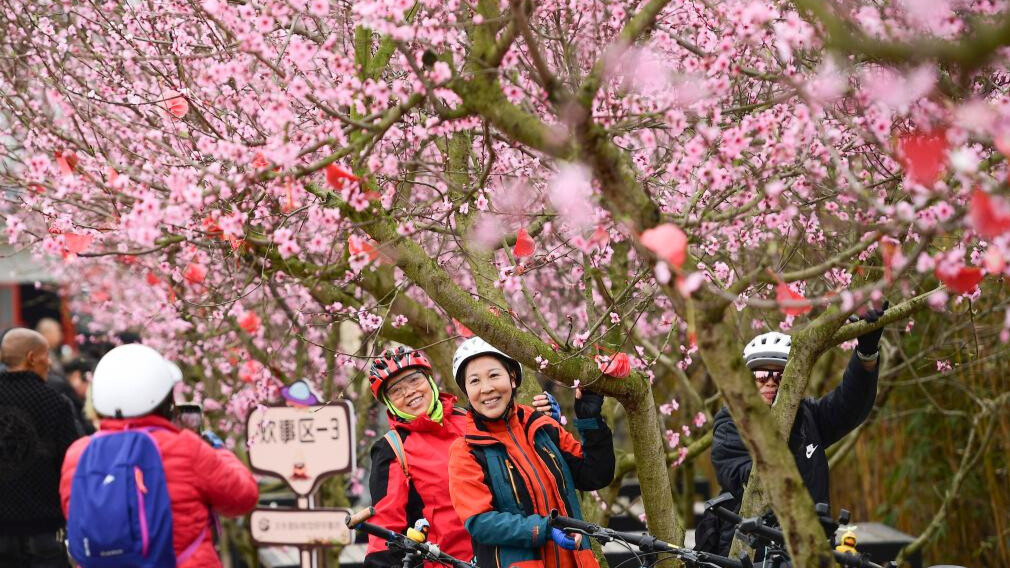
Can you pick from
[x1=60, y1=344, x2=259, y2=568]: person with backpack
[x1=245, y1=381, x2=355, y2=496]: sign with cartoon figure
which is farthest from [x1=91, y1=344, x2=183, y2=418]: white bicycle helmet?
[x1=245, y1=381, x2=355, y2=496]: sign with cartoon figure

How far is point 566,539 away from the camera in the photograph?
3975 mm

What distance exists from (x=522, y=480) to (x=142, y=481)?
4.67ft

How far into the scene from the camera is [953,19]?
3.25 meters

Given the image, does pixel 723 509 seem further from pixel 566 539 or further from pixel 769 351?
pixel 769 351

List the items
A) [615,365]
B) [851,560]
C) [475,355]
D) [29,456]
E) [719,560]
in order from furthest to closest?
[29,456] < [475,355] < [615,365] < [719,560] < [851,560]

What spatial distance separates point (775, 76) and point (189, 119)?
3.16 meters

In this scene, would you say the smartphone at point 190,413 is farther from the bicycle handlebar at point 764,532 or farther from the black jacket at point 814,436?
the bicycle handlebar at point 764,532

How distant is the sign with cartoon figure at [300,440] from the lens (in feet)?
20.9

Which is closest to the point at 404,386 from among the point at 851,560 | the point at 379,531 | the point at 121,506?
the point at 379,531

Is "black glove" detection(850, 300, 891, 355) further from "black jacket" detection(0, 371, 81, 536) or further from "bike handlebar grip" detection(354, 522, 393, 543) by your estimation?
"black jacket" detection(0, 371, 81, 536)

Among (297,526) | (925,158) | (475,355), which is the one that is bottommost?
(297,526)

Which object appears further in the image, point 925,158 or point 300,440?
point 300,440

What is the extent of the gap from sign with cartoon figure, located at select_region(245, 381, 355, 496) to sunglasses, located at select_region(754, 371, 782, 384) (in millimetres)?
2580

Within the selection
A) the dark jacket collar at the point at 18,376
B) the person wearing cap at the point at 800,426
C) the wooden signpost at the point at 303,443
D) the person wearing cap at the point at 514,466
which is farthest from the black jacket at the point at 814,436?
the dark jacket collar at the point at 18,376
